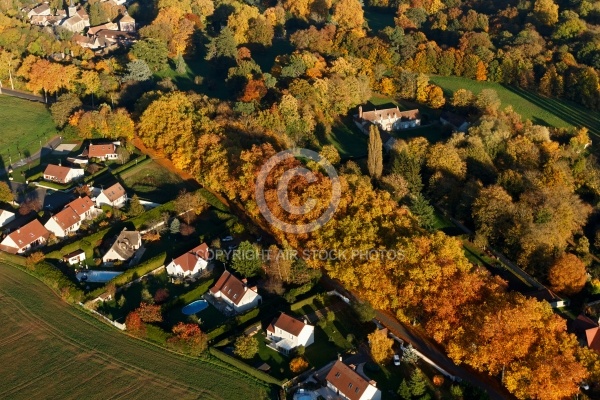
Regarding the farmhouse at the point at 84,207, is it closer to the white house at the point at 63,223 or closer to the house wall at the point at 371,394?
the white house at the point at 63,223

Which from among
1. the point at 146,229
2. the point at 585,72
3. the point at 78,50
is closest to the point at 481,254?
the point at 146,229

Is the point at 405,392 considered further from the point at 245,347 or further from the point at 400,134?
the point at 400,134

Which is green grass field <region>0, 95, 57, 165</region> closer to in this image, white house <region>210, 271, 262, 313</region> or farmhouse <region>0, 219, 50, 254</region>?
farmhouse <region>0, 219, 50, 254</region>

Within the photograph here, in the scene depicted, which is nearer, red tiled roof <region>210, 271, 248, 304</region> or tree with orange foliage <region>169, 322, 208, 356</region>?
tree with orange foliage <region>169, 322, 208, 356</region>

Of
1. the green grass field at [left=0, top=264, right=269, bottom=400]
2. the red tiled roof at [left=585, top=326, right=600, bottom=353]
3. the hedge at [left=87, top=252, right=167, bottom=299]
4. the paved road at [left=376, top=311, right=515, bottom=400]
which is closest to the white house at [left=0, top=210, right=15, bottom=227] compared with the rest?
the green grass field at [left=0, top=264, right=269, bottom=400]

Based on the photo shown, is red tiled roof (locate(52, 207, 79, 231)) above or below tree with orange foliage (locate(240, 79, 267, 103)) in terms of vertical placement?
below

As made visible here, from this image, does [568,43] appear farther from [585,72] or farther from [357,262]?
[357,262]

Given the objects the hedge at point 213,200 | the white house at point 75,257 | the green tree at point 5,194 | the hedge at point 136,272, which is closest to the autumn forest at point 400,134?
the hedge at point 213,200
